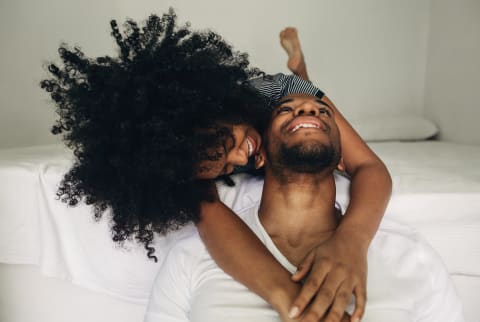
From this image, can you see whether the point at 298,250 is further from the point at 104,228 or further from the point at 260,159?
the point at 104,228

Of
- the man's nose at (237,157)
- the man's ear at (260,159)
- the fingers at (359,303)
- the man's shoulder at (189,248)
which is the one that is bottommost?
the fingers at (359,303)

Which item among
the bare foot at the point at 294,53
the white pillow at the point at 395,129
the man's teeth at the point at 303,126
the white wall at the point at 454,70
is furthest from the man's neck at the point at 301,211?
the white wall at the point at 454,70

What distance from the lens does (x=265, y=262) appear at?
781 mm

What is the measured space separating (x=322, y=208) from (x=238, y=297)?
0.95ft

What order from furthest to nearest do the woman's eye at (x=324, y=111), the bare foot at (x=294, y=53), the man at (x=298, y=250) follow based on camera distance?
the bare foot at (x=294, y=53) → the woman's eye at (x=324, y=111) → the man at (x=298, y=250)

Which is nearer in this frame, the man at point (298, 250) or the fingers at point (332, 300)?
the fingers at point (332, 300)

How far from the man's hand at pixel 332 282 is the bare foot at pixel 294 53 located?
40.2 inches

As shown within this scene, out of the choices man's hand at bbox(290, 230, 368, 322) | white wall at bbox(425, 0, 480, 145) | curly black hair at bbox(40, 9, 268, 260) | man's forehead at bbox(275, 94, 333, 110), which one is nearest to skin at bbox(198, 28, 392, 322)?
man's hand at bbox(290, 230, 368, 322)

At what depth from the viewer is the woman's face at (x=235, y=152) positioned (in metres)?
0.97

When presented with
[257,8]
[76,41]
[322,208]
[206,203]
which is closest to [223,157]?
[206,203]

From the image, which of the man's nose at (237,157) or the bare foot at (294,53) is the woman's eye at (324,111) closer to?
the man's nose at (237,157)

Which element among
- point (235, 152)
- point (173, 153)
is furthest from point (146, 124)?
point (235, 152)

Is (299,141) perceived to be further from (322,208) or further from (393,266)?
(393,266)

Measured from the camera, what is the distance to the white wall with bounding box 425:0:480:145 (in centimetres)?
187
